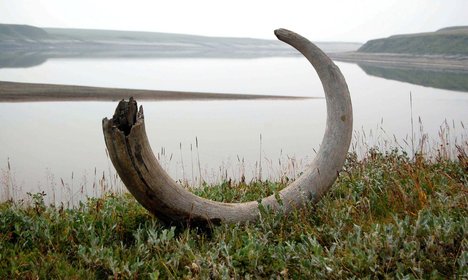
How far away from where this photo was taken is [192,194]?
4.75 metres

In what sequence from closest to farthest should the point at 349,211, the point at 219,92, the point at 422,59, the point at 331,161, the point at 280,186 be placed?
the point at 349,211
the point at 331,161
the point at 280,186
the point at 219,92
the point at 422,59

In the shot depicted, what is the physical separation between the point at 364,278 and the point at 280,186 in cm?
298

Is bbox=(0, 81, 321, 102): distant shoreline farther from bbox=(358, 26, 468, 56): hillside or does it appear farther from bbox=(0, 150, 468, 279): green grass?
bbox=(358, 26, 468, 56): hillside

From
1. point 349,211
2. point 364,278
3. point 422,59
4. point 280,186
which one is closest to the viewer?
point 364,278

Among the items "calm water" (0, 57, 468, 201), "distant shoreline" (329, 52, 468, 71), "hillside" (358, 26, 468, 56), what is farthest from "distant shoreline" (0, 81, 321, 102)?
"hillside" (358, 26, 468, 56)

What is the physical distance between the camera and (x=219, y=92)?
105 ft

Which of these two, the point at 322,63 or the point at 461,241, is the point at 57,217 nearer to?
the point at 322,63

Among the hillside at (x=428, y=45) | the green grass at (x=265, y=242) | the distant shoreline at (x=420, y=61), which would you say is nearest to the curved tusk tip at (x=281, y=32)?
the green grass at (x=265, y=242)

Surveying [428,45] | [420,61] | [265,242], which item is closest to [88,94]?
[265,242]

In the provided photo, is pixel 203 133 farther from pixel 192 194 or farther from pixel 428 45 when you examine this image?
pixel 428 45

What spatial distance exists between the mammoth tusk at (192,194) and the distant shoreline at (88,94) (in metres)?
21.5

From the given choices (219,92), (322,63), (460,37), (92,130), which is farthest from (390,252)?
(460,37)

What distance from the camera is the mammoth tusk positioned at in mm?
4160

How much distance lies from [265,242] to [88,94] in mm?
24397
